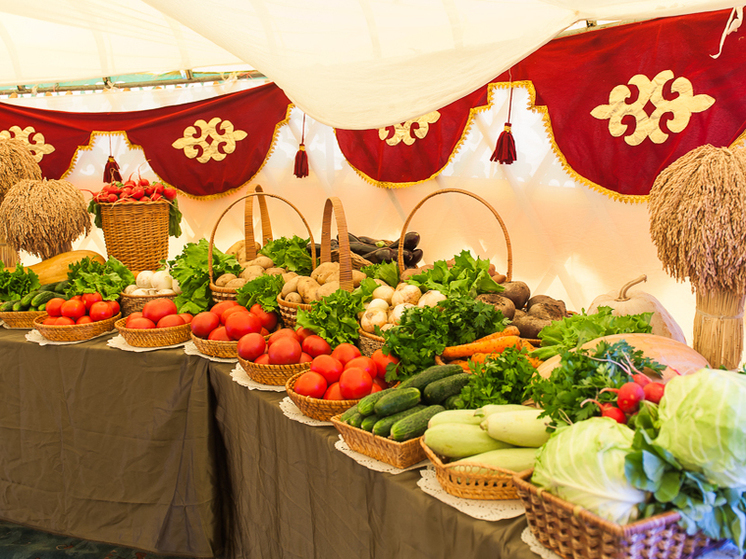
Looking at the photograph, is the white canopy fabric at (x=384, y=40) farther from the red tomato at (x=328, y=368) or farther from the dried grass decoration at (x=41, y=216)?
the dried grass decoration at (x=41, y=216)

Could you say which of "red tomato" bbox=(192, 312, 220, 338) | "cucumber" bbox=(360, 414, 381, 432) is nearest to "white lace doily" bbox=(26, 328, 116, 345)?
"red tomato" bbox=(192, 312, 220, 338)

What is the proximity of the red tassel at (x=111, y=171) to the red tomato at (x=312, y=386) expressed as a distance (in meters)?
3.87

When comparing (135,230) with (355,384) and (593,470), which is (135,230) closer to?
(355,384)

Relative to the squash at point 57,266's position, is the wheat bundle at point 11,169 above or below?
above

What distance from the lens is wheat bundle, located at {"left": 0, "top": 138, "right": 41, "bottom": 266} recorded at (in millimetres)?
3766

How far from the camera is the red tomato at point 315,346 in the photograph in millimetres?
2111

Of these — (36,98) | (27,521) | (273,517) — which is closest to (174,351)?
(273,517)

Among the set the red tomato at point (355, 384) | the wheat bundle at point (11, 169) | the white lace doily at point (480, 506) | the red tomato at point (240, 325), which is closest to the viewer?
the white lace doily at point (480, 506)

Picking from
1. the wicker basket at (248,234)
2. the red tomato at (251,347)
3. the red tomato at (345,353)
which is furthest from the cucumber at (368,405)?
the wicker basket at (248,234)

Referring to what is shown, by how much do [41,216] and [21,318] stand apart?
748 mm

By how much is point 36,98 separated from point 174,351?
409cm

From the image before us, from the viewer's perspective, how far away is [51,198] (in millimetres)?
3486

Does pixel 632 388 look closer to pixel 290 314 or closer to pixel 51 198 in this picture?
pixel 290 314

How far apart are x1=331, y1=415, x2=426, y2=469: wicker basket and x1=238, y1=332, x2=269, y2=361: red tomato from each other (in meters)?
0.68
